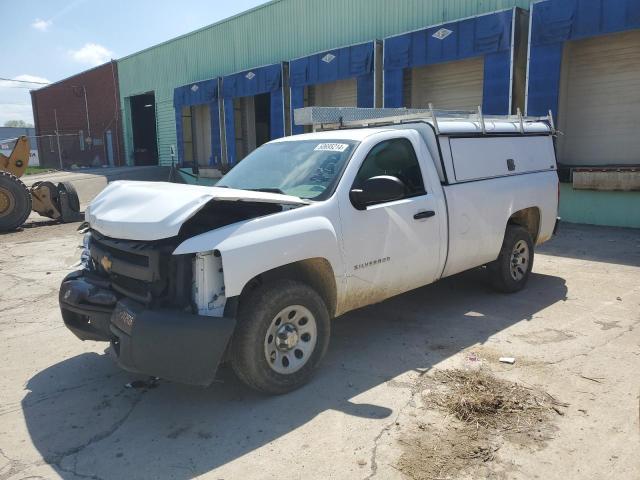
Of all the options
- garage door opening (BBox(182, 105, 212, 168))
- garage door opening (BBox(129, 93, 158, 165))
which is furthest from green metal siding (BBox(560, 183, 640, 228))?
garage door opening (BBox(129, 93, 158, 165))

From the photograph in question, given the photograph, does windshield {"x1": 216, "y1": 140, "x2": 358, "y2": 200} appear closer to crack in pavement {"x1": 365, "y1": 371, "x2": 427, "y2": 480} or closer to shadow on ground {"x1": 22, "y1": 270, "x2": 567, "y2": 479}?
shadow on ground {"x1": 22, "y1": 270, "x2": 567, "y2": 479}

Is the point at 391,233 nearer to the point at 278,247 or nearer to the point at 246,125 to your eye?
the point at 278,247

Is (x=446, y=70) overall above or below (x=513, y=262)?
above

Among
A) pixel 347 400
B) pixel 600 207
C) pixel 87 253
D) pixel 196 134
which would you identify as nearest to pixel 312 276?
pixel 347 400

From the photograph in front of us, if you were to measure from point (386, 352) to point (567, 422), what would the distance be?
1629mm

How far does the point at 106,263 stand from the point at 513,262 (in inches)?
182

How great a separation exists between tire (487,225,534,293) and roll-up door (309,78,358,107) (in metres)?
11.7

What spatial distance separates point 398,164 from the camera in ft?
15.8

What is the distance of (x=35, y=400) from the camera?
3938mm

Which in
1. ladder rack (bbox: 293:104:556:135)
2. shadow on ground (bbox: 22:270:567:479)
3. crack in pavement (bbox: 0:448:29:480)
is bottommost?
crack in pavement (bbox: 0:448:29:480)

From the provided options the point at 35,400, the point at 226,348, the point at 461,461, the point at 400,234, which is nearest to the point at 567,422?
the point at 461,461

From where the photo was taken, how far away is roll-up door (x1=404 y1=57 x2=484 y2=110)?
1391 cm

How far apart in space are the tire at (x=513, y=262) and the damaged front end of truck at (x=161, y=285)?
3142mm

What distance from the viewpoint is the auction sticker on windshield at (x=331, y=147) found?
449 centimetres
